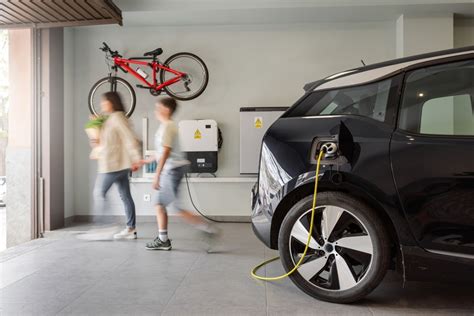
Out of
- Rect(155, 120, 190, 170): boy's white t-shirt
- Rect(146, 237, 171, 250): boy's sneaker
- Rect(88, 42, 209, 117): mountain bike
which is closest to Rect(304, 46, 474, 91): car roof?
Rect(155, 120, 190, 170): boy's white t-shirt

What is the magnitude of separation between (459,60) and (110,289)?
291 cm

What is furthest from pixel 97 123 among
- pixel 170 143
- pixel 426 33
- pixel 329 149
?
pixel 426 33

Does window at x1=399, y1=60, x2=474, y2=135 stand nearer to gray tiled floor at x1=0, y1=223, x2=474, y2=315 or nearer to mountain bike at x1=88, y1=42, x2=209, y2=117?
gray tiled floor at x1=0, y1=223, x2=474, y2=315

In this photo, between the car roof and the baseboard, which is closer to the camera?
the car roof

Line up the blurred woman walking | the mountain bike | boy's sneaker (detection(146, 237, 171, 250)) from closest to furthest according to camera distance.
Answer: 1. boy's sneaker (detection(146, 237, 171, 250))
2. the blurred woman walking
3. the mountain bike

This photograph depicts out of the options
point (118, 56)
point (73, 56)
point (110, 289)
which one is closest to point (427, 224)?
point (110, 289)

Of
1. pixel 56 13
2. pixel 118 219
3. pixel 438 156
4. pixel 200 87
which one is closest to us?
pixel 438 156

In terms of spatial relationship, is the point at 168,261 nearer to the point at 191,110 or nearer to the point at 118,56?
the point at 191,110

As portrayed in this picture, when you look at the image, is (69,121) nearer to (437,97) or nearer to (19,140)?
(19,140)

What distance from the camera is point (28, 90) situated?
5109 millimetres

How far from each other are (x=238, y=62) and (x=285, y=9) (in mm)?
1112

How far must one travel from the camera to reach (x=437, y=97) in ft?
7.55

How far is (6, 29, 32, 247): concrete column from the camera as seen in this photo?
502cm

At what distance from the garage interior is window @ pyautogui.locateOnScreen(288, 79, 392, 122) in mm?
1404
